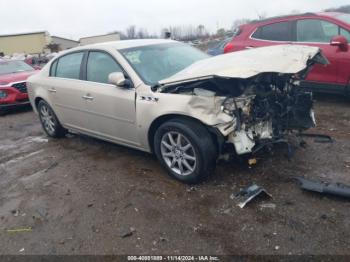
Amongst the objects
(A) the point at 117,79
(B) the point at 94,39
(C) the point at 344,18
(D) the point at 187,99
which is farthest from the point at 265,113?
(B) the point at 94,39

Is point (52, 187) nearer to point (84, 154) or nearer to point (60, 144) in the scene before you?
point (84, 154)

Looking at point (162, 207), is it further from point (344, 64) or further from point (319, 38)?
point (319, 38)

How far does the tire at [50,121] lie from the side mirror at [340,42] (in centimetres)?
486

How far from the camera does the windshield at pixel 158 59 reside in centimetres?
428

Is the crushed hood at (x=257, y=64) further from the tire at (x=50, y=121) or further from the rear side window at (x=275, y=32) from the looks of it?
the tire at (x=50, y=121)

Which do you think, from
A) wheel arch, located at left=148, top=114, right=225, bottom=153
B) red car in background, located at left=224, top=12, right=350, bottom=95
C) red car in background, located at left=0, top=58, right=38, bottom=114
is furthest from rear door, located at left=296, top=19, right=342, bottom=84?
red car in background, located at left=0, top=58, right=38, bottom=114

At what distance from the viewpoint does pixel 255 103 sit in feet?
12.3

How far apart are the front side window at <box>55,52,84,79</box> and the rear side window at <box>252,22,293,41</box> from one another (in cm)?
368

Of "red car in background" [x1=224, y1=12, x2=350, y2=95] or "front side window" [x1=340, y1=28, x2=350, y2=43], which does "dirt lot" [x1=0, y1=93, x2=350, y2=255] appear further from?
"front side window" [x1=340, y1=28, x2=350, y2=43]

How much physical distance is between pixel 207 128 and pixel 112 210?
51.6 inches

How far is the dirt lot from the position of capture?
2.92 metres

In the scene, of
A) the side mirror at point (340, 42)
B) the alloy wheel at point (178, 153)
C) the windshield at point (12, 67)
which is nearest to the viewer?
the alloy wheel at point (178, 153)

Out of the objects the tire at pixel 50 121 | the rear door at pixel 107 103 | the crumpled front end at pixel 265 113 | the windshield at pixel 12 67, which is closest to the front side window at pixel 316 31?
the crumpled front end at pixel 265 113

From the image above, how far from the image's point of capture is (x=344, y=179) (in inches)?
146
